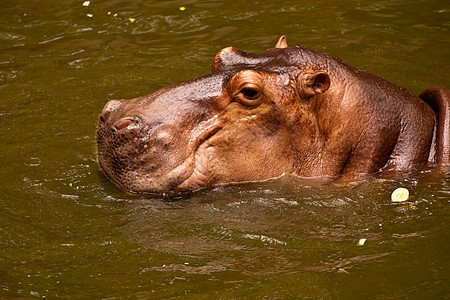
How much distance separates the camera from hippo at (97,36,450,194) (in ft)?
18.1

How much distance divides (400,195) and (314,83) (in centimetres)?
115

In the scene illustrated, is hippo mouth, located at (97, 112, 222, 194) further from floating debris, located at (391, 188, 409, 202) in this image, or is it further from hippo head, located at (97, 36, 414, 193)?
floating debris, located at (391, 188, 409, 202)

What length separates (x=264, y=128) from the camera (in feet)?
18.6

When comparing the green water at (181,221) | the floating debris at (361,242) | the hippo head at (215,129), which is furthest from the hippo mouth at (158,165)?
the floating debris at (361,242)

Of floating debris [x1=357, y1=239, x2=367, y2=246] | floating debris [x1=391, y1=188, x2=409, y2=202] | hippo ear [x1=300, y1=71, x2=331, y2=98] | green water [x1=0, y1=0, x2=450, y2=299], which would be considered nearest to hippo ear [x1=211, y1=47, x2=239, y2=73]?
hippo ear [x1=300, y1=71, x2=331, y2=98]

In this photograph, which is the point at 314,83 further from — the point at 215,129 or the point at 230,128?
the point at 215,129

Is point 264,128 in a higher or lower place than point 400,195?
higher

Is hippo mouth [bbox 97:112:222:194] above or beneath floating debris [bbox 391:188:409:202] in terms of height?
above

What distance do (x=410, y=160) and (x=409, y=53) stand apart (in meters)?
3.51

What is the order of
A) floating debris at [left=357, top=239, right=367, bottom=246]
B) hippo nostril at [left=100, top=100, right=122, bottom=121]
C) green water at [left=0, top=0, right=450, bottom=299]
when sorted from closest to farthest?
green water at [left=0, top=0, right=450, bottom=299]
floating debris at [left=357, top=239, right=367, bottom=246]
hippo nostril at [left=100, top=100, right=122, bottom=121]

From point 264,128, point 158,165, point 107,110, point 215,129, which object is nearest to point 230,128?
point 215,129

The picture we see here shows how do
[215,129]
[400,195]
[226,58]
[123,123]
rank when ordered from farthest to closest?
[226,58]
[400,195]
[215,129]
[123,123]

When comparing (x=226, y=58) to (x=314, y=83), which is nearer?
(x=314, y=83)

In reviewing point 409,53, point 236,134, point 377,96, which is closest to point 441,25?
point 409,53
